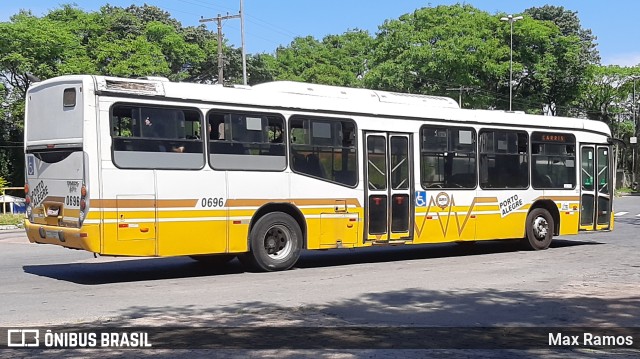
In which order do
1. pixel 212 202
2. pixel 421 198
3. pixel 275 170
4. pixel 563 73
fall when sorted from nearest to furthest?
pixel 212 202 → pixel 275 170 → pixel 421 198 → pixel 563 73

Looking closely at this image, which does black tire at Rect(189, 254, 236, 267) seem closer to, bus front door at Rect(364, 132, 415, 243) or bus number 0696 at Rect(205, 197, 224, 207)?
bus number 0696 at Rect(205, 197, 224, 207)

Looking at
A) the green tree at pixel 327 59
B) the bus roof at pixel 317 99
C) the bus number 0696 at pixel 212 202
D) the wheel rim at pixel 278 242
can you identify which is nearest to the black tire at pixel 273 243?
the wheel rim at pixel 278 242

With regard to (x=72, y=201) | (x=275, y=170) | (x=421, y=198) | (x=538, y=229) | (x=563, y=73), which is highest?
(x=563, y=73)

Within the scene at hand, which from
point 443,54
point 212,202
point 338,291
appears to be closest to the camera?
point 338,291

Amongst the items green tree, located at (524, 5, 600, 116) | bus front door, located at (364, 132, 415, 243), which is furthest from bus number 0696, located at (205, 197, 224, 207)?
green tree, located at (524, 5, 600, 116)

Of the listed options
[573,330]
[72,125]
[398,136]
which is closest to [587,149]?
[398,136]

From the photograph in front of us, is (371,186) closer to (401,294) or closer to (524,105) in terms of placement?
(401,294)

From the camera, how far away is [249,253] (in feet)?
41.1

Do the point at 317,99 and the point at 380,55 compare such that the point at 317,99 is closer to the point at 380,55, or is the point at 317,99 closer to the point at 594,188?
the point at 594,188

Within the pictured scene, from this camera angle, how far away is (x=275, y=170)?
12.6 m

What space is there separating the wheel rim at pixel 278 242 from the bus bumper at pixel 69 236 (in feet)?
10.3

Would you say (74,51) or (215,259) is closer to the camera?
(215,259)

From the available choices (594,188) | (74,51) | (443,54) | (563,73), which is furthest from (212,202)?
(563,73)

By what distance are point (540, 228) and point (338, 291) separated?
816cm
